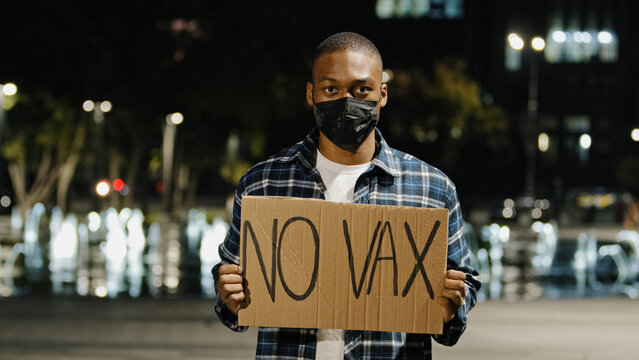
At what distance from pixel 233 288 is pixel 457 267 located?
82 centimetres

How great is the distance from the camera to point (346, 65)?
11.2 ft

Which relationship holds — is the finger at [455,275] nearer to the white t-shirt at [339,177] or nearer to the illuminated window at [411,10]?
the white t-shirt at [339,177]

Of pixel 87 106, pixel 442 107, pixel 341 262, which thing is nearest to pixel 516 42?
pixel 87 106

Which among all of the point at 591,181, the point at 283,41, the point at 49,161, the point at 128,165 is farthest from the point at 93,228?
the point at 591,181

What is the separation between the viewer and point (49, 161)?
Result: 1521 inches

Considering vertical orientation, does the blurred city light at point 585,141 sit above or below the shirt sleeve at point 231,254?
above

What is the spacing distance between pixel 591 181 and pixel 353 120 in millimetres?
109287

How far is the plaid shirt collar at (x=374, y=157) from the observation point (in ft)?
11.5

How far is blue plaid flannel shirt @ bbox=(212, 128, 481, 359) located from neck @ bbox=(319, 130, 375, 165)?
41mm

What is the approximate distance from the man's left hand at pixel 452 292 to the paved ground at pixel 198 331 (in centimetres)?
713

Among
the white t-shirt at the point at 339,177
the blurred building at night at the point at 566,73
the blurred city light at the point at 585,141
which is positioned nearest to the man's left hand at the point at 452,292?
the white t-shirt at the point at 339,177

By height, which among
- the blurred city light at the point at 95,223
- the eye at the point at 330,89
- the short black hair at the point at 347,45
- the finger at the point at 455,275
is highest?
the blurred city light at the point at 95,223

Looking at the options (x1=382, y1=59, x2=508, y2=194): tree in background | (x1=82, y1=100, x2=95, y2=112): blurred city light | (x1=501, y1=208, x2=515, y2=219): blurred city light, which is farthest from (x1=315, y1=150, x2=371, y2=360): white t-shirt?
(x1=382, y1=59, x2=508, y2=194): tree in background

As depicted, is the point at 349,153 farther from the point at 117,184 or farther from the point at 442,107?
the point at 442,107
